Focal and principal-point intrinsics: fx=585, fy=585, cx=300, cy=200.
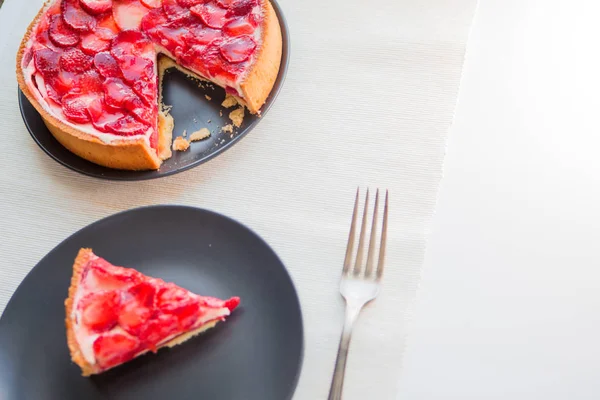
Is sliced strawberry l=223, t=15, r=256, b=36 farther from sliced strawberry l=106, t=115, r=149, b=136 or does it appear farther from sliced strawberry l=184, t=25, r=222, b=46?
sliced strawberry l=106, t=115, r=149, b=136

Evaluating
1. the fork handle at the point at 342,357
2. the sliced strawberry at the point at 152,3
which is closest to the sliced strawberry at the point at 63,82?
the sliced strawberry at the point at 152,3

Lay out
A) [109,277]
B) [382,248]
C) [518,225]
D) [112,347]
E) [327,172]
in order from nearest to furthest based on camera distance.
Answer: [112,347], [109,277], [382,248], [518,225], [327,172]

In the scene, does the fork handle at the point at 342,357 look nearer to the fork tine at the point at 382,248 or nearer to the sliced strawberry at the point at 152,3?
the fork tine at the point at 382,248

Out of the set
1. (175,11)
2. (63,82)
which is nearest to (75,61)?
(63,82)

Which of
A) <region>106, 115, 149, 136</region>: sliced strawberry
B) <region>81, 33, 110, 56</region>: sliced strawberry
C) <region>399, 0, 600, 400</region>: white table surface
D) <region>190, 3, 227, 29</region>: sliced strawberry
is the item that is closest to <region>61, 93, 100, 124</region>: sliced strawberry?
<region>106, 115, 149, 136</region>: sliced strawberry

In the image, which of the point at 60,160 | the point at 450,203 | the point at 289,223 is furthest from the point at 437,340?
the point at 60,160

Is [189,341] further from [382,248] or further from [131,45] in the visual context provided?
[131,45]

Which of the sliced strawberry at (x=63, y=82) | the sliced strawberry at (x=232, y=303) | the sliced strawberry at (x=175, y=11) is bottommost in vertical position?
the sliced strawberry at (x=232, y=303)

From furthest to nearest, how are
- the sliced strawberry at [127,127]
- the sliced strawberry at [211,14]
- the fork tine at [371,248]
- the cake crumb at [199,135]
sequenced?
the sliced strawberry at [211,14] → the cake crumb at [199,135] → the sliced strawberry at [127,127] → the fork tine at [371,248]
